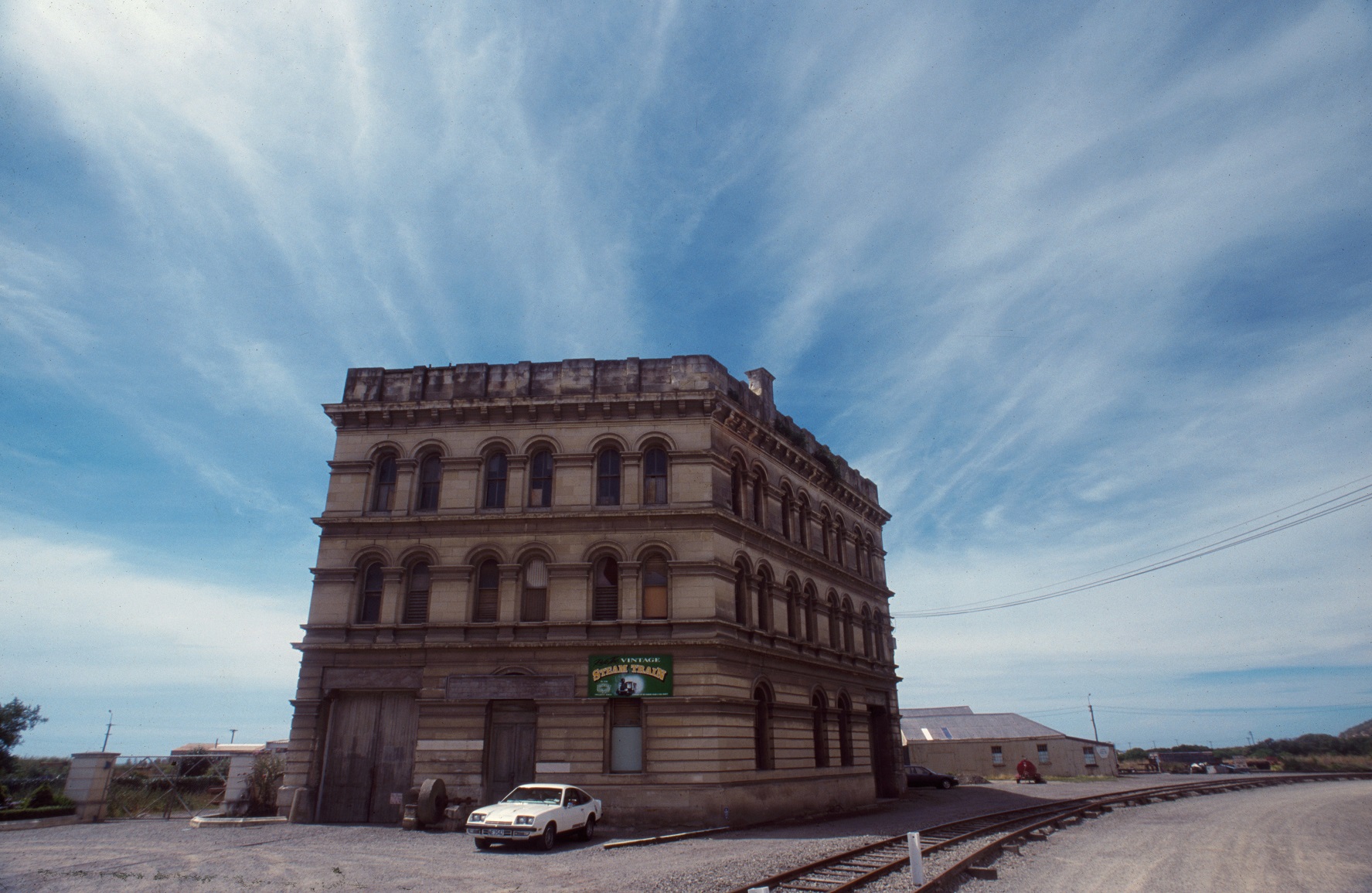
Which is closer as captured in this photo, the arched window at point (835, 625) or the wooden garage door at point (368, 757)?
the wooden garage door at point (368, 757)

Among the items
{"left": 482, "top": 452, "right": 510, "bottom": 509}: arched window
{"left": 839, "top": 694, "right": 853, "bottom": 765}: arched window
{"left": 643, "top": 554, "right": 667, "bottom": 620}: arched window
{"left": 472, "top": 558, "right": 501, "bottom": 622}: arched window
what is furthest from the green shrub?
{"left": 839, "top": 694, "right": 853, "bottom": 765}: arched window

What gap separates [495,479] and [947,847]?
54.6 feet

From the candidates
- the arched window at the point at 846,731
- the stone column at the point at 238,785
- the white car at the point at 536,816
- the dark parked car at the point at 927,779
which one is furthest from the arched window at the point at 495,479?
the dark parked car at the point at 927,779

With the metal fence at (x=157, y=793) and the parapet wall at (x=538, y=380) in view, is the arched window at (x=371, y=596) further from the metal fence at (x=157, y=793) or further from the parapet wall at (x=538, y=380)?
the metal fence at (x=157, y=793)

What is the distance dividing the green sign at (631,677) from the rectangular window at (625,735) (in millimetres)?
404

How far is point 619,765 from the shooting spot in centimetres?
2322

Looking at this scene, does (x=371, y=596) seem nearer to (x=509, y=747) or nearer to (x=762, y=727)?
(x=509, y=747)

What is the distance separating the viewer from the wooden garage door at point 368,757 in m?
23.7

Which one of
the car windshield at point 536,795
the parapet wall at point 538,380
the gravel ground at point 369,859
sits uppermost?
the parapet wall at point 538,380

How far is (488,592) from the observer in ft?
82.2

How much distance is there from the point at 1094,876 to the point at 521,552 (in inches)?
664

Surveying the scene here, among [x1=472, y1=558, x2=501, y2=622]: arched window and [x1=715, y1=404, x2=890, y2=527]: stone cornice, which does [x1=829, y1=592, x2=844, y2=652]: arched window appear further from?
[x1=472, y1=558, x2=501, y2=622]: arched window

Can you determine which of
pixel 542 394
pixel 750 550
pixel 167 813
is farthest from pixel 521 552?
pixel 167 813

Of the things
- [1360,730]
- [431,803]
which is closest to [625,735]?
[431,803]
